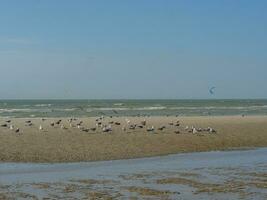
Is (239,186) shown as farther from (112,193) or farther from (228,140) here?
(228,140)

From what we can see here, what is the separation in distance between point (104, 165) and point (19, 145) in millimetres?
6394

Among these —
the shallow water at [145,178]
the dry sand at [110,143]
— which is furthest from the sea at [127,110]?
the shallow water at [145,178]

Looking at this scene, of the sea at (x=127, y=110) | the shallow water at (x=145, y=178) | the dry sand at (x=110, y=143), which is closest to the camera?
the shallow water at (x=145, y=178)

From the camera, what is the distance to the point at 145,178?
17.3 meters

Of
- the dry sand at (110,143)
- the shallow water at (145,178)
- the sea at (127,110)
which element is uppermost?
the sea at (127,110)

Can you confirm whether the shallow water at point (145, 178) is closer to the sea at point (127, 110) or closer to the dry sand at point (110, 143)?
the dry sand at point (110, 143)

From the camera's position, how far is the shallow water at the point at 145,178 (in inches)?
576

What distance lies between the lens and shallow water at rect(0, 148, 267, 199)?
14.6 metres

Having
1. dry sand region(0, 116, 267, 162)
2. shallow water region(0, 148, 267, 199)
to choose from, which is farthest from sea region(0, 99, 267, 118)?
shallow water region(0, 148, 267, 199)

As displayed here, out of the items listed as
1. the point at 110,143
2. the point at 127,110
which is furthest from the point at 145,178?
the point at 127,110

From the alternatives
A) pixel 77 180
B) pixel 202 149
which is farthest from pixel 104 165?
pixel 202 149

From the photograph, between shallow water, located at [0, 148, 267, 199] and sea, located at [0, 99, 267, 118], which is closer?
shallow water, located at [0, 148, 267, 199]

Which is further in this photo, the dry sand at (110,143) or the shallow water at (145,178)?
the dry sand at (110,143)

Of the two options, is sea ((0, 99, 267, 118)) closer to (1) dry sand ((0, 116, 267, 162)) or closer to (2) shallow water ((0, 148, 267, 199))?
(1) dry sand ((0, 116, 267, 162))
